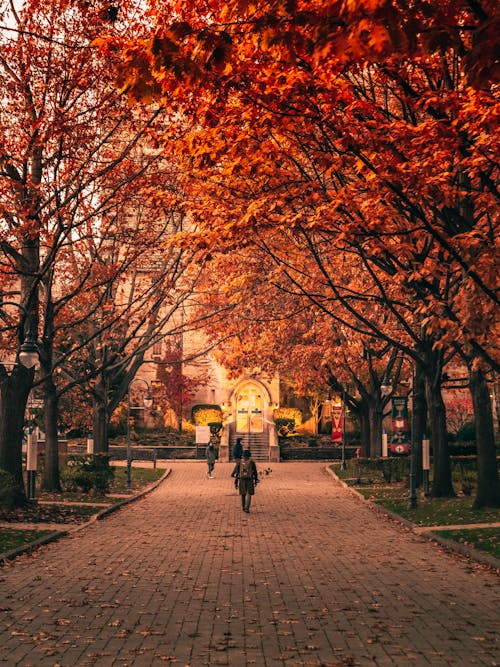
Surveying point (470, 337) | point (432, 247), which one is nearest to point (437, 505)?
point (432, 247)

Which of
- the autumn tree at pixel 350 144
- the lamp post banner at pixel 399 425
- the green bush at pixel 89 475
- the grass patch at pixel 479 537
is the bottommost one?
the grass patch at pixel 479 537

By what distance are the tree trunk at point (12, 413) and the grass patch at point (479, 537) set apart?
412 inches

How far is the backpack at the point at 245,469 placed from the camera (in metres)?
26.0

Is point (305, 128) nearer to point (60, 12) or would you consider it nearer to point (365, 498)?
point (60, 12)

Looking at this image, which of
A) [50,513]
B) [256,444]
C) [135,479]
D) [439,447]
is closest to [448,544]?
[50,513]

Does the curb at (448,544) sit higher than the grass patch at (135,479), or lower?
higher

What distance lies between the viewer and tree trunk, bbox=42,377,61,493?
31422mm

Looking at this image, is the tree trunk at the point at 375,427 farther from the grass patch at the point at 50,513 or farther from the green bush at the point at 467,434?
the grass patch at the point at 50,513

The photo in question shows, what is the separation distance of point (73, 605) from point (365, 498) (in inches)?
812

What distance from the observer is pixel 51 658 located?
8.18 metres

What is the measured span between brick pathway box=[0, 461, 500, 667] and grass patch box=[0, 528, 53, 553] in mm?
522

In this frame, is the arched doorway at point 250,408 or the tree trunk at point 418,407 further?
the arched doorway at point 250,408

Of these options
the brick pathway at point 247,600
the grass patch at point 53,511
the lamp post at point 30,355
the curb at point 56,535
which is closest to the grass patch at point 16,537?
the grass patch at point 53,511

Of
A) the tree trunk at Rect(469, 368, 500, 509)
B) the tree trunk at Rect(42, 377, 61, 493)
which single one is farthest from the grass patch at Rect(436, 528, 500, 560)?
the tree trunk at Rect(42, 377, 61, 493)
